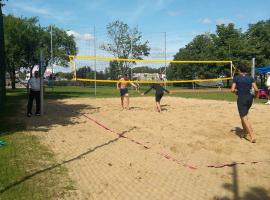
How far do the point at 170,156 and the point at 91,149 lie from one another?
5.20 feet

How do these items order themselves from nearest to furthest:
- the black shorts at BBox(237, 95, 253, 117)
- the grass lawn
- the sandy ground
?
the grass lawn
the sandy ground
the black shorts at BBox(237, 95, 253, 117)

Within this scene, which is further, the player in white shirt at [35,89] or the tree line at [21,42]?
the tree line at [21,42]

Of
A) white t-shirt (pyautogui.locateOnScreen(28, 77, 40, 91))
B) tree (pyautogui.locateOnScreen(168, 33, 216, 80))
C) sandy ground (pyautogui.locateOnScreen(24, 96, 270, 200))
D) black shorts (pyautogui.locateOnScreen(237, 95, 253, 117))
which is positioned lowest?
sandy ground (pyautogui.locateOnScreen(24, 96, 270, 200))

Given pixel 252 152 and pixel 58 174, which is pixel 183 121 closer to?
pixel 252 152

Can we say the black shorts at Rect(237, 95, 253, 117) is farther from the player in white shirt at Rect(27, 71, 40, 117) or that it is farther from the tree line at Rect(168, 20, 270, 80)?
the tree line at Rect(168, 20, 270, 80)

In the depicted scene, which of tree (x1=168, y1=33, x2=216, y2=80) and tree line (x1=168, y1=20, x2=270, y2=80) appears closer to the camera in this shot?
tree line (x1=168, y1=20, x2=270, y2=80)

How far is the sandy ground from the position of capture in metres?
6.12

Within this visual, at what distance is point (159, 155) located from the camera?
8.27 meters

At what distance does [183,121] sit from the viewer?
12945 mm

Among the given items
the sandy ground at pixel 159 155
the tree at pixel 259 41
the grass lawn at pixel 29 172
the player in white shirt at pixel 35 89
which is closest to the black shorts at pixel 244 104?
the sandy ground at pixel 159 155

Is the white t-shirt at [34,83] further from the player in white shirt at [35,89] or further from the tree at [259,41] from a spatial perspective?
the tree at [259,41]

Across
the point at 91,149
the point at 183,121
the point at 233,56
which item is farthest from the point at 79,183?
the point at 233,56

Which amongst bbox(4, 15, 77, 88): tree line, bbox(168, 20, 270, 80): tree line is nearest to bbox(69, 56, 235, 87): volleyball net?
bbox(168, 20, 270, 80): tree line

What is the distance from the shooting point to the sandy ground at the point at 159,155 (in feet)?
20.1
